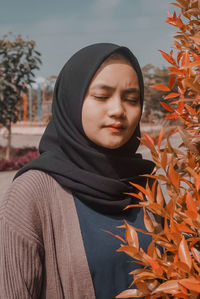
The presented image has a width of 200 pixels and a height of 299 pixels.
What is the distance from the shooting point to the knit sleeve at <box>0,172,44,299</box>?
111 cm

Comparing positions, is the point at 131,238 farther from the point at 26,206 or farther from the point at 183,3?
the point at 183,3

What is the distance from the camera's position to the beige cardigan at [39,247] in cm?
112

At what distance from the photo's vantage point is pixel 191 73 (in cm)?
78

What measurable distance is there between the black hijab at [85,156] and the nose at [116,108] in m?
0.12

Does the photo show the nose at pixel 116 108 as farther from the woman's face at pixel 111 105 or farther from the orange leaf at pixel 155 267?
the orange leaf at pixel 155 267

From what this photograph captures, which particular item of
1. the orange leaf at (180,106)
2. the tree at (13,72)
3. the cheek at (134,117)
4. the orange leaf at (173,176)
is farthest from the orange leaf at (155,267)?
the tree at (13,72)

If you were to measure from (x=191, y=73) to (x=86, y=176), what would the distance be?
65cm

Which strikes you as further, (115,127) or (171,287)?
(115,127)

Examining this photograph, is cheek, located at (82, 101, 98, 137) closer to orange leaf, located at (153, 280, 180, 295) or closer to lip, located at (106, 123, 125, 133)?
lip, located at (106, 123, 125, 133)

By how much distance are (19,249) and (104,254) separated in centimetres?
31

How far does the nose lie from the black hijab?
0.41ft

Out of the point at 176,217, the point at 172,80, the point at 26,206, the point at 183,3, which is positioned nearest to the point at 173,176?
the point at 176,217

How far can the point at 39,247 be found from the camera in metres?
1.16

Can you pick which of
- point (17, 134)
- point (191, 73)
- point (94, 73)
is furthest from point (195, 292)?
point (17, 134)
